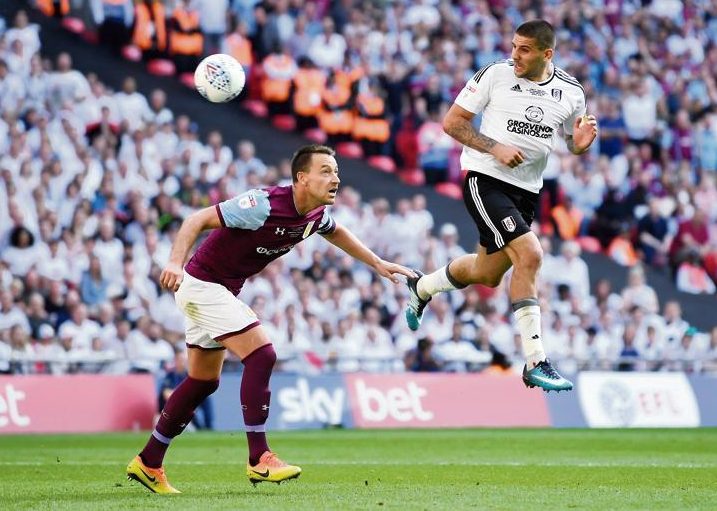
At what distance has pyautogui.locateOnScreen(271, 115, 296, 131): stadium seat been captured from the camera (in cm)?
2658

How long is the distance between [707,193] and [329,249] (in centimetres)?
812

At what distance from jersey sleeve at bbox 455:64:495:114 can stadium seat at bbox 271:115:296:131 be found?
15286mm

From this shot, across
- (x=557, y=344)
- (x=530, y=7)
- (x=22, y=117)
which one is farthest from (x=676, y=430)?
(x=530, y=7)

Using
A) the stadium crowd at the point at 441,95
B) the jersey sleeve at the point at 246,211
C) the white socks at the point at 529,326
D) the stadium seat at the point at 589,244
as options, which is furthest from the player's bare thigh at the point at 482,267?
the stadium seat at the point at 589,244

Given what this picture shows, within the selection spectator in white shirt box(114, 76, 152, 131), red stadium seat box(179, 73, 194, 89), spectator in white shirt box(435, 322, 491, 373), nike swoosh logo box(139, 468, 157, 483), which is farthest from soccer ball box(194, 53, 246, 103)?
red stadium seat box(179, 73, 194, 89)

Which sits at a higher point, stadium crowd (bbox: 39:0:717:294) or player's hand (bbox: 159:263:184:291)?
stadium crowd (bbox: 39:0:717:294)

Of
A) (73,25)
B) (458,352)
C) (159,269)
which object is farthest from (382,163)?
(159,269)

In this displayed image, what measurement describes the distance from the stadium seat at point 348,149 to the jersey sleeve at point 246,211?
16580mm

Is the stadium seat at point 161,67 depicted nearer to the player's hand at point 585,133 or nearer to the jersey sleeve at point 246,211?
the player's hand at point 585,133

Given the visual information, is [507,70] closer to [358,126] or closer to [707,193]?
[358,126]

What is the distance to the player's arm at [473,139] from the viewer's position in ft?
36.4

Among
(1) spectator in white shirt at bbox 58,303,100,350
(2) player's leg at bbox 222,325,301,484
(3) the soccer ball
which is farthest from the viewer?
(1) spectator in white shirt at bbox 58,303,100,350

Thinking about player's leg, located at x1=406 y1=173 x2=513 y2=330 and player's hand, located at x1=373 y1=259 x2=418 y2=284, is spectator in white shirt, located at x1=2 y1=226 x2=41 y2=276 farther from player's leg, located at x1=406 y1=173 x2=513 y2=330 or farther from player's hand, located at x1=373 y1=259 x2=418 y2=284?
player's hand, located at x1=373 y1=259 x2=418 y2=284

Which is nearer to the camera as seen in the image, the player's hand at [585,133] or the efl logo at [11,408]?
the player's hand at [585,133]
